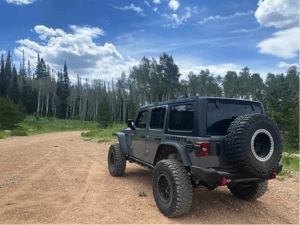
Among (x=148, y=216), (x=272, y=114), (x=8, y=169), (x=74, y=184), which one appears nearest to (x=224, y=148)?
(x=148, y=216)

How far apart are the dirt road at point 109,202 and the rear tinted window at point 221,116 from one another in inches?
59.2

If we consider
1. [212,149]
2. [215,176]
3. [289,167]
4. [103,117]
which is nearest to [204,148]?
[212,149]

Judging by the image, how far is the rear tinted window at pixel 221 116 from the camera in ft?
11.7

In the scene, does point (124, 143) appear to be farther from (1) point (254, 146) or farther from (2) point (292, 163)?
(2) point (292, 163)

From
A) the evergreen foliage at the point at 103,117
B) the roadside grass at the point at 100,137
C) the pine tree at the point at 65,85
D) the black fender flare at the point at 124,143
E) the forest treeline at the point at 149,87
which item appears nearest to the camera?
the black fender flare at the point at 124,143

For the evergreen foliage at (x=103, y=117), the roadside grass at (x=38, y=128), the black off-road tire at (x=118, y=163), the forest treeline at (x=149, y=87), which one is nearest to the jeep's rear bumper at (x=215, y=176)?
the black off-road tire at (x=118, y=163)

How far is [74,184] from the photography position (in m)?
5.29

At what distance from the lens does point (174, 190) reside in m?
3.45

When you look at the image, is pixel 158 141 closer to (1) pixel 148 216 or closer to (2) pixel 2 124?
(1) pixel 148 216

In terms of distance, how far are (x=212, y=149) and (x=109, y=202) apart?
2.27 metres

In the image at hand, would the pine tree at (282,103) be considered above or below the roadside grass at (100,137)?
above

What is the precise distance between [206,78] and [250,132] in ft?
204

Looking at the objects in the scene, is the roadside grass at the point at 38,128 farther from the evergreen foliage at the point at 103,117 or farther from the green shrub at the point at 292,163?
the green shrub at the point at 292,163

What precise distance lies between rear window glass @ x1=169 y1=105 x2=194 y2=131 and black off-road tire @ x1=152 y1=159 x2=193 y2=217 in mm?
633
